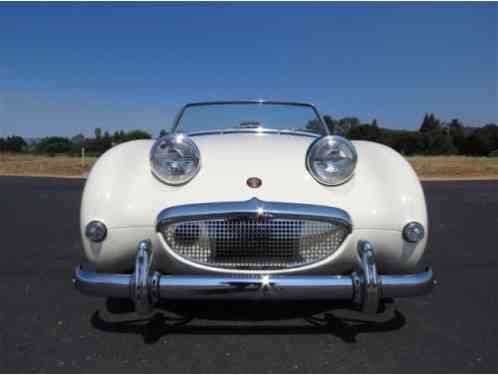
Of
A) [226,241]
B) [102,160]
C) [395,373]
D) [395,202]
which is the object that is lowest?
[395,373]

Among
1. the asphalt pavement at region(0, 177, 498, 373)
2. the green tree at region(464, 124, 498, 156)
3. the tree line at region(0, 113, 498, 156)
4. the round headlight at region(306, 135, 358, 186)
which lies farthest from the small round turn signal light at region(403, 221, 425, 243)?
the green tree at region(464, 124, 498, 156)

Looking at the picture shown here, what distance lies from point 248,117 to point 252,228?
5.92ft

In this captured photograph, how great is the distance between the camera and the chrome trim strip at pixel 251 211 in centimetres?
210

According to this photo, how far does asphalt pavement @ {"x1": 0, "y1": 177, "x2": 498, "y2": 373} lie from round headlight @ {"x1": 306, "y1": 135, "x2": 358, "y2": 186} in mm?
910

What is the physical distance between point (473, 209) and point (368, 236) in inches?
230

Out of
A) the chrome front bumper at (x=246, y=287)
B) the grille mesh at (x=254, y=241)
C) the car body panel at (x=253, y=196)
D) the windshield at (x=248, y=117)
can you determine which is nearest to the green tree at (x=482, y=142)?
the windshield at (x=248, y=117)

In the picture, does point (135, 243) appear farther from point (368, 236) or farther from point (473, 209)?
point (473, 209)

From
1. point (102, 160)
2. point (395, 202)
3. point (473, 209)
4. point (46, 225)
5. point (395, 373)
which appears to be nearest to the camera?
point (395, 373)

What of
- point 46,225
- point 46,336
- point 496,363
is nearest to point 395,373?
point 496,363

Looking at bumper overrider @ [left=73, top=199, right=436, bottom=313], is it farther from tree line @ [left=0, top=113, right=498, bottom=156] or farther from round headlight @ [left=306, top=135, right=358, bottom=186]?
tree line @ [left=0, top=113, right=498, bottom=156]

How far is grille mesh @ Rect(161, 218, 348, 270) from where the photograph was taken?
2.19 m

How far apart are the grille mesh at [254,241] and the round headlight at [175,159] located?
0.30m

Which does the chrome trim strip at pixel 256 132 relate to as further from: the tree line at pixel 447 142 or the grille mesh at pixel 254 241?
the tree line at pixel 447 142

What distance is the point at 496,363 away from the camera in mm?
2111
